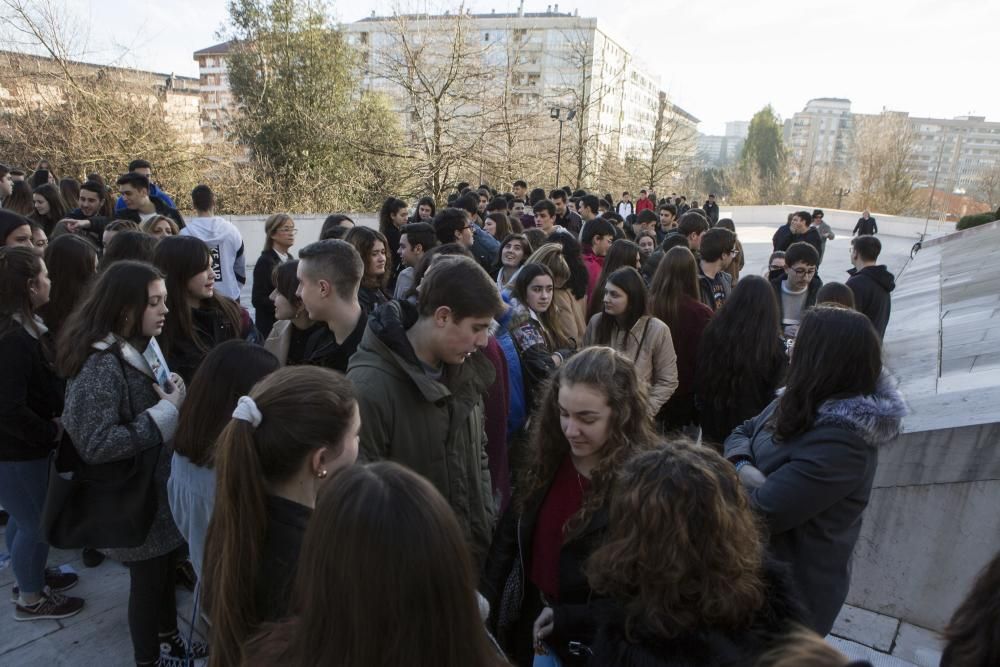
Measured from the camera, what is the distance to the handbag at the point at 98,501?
2.49 m

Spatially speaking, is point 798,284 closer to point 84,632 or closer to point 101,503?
point 101,503

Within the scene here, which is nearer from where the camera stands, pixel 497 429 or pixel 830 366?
pixel 830 366

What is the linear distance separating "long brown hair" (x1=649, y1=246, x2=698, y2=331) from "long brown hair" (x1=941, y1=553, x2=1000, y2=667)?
290 centimetres

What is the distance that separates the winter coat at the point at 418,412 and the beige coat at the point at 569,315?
→ 1957 millimetres

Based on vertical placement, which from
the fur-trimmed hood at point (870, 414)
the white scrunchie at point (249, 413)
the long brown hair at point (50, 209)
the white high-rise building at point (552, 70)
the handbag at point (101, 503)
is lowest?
the handbag at point (101, 503)

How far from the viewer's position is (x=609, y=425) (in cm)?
214

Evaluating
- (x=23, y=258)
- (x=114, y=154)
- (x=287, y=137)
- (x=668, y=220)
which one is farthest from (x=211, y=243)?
(x=287, y=137)

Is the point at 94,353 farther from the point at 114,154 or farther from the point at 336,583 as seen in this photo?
the point at 114,154

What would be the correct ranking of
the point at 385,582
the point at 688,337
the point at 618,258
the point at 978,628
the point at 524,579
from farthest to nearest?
the point at 618,258 < the point at 688,337 < the point at 524,579 < the point at 978,628 < the point at 385,582

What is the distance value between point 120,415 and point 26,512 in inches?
44.1

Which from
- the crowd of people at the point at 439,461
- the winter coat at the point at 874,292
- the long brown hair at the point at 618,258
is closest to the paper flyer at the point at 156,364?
the crowd of people at the point at 439,461

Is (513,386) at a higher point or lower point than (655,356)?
lower

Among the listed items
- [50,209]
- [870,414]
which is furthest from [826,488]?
[50,209]

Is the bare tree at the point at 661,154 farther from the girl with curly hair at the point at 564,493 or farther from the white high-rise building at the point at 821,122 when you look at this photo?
the white high-rise building at the point at 821,122
